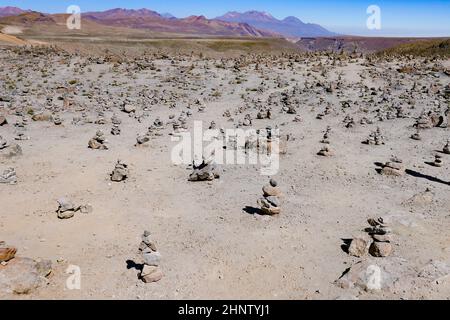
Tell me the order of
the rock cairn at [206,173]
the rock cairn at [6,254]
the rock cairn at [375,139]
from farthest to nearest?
the rock cairn at [375,139], the rock cairn at [206,173], the rock cairn at [6,254]

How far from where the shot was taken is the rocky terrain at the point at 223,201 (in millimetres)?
11422

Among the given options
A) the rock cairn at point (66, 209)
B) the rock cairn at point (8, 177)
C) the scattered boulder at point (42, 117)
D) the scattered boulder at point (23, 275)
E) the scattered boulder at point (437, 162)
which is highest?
the scattered boulder at point (42, 117)

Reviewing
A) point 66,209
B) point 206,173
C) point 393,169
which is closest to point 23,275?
point 66,209

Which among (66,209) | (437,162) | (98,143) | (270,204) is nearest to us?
(66,209)

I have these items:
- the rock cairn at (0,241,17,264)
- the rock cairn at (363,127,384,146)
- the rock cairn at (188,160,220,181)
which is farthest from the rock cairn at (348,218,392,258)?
the rock cairn at (363,127,384,146)

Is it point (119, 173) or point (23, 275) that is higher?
point (119, 173)

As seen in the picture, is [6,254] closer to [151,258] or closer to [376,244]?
[151,258]

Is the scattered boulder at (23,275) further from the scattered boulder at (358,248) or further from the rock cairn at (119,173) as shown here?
the scattered boulder at (358,248)

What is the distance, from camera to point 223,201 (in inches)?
651

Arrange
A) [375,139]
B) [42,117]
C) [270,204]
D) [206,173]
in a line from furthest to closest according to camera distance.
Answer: [42,117], [375,139], [206,173], [270,204]

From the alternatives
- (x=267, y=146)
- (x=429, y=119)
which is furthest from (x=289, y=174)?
(x=429, y=119)

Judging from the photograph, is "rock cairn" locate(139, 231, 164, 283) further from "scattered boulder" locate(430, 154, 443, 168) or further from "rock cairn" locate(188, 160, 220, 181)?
"scattered boulder" locate(430, 154, 443, 168)

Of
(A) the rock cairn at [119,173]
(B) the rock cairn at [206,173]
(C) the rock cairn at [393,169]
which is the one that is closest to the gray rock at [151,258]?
(B) the rock cairn at [206,173]

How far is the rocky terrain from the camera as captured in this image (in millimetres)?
11422
